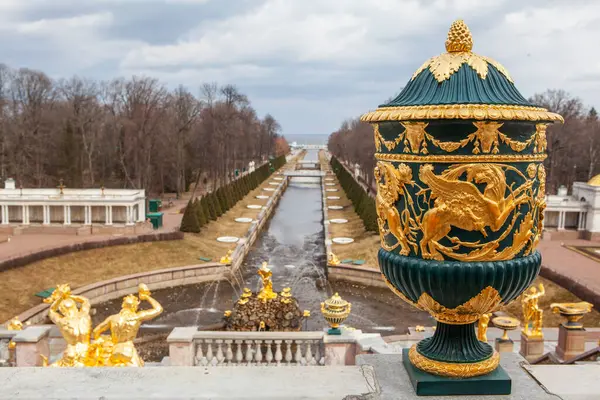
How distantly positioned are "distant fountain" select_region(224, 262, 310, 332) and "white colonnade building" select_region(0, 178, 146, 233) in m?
21.0

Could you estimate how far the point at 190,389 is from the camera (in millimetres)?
4250

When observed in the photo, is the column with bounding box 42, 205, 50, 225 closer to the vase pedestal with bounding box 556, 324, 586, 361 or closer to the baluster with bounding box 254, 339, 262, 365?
the baluster with bounding box 254, 339, 262, 365

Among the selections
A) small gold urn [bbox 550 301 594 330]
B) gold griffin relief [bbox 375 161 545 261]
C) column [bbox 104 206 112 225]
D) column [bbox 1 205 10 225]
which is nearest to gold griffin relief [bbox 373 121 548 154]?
gold griffin relief [bbox 375 161 545 261]

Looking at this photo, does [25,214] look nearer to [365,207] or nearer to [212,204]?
[212,204]

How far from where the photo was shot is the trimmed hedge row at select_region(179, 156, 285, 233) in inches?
1372

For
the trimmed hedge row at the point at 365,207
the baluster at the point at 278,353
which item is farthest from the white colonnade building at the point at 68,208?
the baluster at the point at 278,353

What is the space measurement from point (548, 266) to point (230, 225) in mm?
21943

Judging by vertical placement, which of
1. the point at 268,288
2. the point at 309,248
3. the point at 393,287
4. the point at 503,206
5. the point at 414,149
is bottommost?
the point at 309,248

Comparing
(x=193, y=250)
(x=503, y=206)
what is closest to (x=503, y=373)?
(x=503, y=206)

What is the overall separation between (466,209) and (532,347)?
37.0 ft

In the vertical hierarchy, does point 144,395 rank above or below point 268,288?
above

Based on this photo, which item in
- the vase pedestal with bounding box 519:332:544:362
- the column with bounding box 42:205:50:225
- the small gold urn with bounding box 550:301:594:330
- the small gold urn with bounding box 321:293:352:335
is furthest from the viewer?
the column with bounding box 42:205:50:225

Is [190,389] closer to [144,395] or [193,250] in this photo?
[144,395]

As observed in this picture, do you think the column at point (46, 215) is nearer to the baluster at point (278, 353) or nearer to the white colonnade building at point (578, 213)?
the baluster at point (278, 353)
